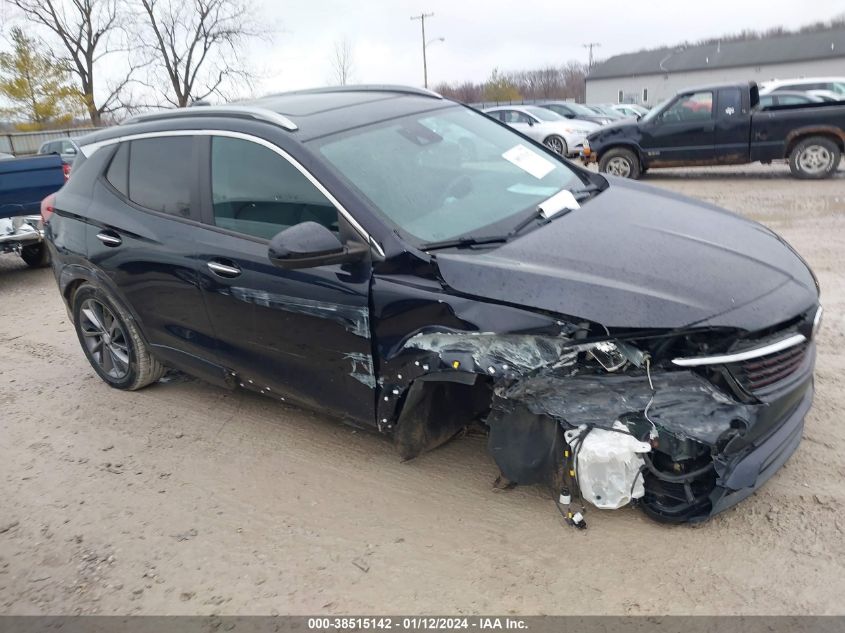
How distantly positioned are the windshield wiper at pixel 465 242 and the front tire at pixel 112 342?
235cm

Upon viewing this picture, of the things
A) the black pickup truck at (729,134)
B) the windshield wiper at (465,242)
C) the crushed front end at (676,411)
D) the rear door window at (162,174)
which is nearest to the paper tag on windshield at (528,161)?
the windshield wiper at (465,242)

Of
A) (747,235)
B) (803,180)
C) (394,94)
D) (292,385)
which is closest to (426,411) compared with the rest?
(292,385)

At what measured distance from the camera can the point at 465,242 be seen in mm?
3137

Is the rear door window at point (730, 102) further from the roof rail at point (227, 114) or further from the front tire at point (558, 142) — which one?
the roof rail at point (227, 114)

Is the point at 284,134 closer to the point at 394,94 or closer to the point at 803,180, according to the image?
the point at 394,94

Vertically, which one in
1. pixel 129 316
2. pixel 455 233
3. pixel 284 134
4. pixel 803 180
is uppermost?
pixel 284 134

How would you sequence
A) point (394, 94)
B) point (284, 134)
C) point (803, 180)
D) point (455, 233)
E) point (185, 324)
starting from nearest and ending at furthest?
point (455, 233), point (284, 134), point (185, 324), point (394, 94), point (803, 180)

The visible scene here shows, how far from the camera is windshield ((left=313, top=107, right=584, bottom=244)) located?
3277 mm

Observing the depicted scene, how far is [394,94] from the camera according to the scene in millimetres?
4418

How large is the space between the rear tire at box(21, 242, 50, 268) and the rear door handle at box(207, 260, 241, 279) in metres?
6.55

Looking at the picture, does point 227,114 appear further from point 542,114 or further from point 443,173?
point 542,114

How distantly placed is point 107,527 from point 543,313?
2.32m

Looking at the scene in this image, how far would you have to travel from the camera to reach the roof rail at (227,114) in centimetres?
356

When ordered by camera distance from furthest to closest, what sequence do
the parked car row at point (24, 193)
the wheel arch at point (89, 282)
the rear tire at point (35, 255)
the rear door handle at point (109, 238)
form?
1. the rear tire at point (35, 255)
2. the parked car row at point (24, 193)
3. the wheel arch at point (89, 282)
4. the rear door handle at point (109, 238)
